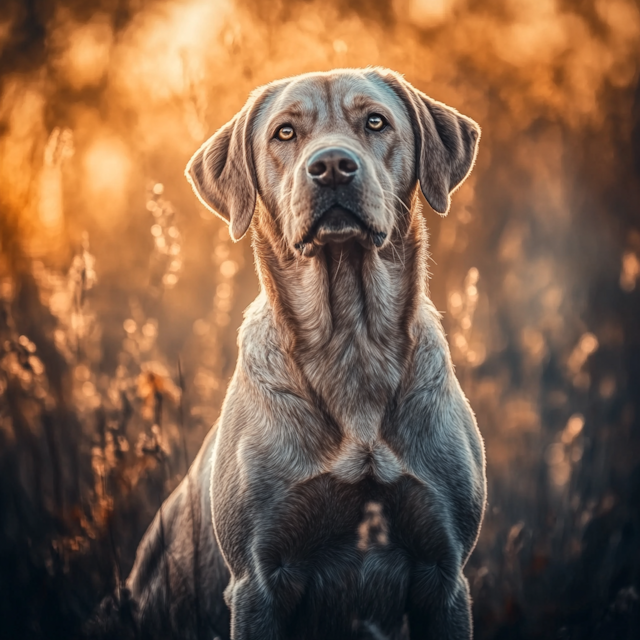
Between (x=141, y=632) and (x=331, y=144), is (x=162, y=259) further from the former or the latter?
(x=141, y=632)

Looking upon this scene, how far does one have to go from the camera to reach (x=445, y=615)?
2.20 meters

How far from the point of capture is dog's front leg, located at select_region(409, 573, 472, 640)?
86.4 inches

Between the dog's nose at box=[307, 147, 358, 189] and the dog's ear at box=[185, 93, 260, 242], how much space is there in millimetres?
432

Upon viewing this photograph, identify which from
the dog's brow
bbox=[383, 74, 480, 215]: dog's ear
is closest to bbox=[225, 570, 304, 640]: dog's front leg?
bbox=[383, 74, 480, 215]: dog's ear

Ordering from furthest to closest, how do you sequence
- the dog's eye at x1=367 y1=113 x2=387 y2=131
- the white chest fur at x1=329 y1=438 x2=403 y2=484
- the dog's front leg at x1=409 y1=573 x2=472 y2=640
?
the dog's eye at x1=367 y1=113 x2=387 y2=131 → the dog's front leg at x1=409 y1=573 x2=472 y2=640 → the white chest fur at x1=329 y1=438 x2=403 y2=484

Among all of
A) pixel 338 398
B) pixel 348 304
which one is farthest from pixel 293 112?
pixel 338 398

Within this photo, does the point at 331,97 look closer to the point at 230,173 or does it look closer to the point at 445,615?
the point at 230,173

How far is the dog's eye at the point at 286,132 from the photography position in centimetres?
244

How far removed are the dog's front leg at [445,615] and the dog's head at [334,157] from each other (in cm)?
123

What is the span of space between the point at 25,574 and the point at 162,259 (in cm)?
142

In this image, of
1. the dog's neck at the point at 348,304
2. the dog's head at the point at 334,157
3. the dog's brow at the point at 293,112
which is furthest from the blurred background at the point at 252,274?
the dog's brow at the point at 293,112

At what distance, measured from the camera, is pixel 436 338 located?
2.41m

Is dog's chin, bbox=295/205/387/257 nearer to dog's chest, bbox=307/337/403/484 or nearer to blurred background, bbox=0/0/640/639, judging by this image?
dog's chest, bbox=307/337/403/484

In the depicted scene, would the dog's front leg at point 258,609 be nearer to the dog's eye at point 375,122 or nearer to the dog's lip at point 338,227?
the dog's lip at point 338,227
